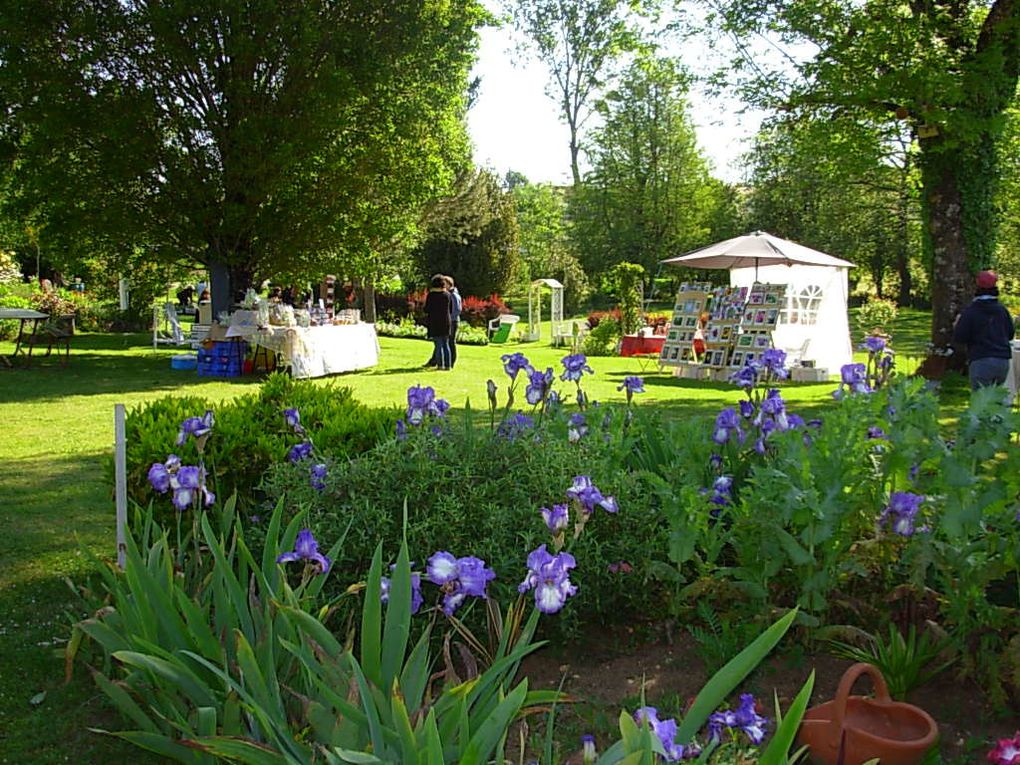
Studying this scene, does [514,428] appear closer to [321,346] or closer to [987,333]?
[987,333]

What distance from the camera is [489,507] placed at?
3.14 metres

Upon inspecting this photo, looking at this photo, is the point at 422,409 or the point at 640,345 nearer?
the point at 422,409

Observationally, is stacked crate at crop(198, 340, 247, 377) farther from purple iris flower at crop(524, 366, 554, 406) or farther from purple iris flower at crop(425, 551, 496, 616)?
purple iris flower at crop(425, 551, 496, 616)

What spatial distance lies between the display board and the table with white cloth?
16.9 ft

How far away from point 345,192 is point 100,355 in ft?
18.7

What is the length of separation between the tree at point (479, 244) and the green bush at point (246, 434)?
81.4 ft

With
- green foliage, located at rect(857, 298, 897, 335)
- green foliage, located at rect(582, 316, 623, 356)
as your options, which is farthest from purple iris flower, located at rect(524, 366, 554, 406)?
green foliage, located at rect(857, 298, 897, 335)

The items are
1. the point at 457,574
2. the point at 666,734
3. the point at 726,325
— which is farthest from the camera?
the point at 726,325

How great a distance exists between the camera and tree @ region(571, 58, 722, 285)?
3716 centimetres

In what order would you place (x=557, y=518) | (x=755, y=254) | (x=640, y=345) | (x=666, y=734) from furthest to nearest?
(x=640, y=345), (x=755, y=254), (x=557, y=518), (x=666, y=734)

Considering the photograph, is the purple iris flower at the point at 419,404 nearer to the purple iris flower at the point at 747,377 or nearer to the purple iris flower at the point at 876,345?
the purple iris flower at the point at 747,377

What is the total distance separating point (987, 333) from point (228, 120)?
41.3 feet

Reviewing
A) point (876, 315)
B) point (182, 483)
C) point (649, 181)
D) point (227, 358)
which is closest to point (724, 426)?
point (182, 483)

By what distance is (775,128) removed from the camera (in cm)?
1413
